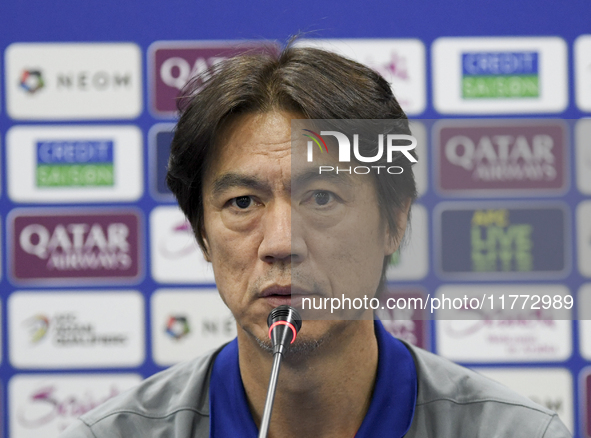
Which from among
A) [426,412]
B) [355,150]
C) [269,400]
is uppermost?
[355,150]

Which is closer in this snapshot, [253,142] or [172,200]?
[253,142]

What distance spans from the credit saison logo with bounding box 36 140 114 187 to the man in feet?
2.36

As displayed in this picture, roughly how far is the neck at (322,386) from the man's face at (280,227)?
0.09 metres

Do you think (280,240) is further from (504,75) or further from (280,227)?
(504,75)

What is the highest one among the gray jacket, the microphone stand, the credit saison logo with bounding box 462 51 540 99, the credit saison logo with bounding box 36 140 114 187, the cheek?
the credit saison logo with bounding box 462 51 540 99

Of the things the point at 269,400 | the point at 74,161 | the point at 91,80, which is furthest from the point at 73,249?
the point at 269,400

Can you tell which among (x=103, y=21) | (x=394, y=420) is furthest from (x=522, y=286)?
(x=103, y=21)

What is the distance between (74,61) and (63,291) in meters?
0.71

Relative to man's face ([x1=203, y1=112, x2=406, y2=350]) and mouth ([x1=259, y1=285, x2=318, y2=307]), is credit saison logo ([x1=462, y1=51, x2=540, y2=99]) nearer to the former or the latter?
man's face ([x1=203, y1=112, x2=406, y2=350])

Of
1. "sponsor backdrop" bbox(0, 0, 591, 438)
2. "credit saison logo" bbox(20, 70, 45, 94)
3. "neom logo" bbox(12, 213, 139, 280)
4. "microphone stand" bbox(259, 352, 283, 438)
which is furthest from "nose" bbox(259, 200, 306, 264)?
"credit saison logo" bbox(20, 70, 45, 94)

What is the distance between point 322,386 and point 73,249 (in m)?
1.08

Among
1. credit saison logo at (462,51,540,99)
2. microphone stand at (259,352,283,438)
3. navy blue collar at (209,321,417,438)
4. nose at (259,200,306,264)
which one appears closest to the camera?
microphone stand at (259,352,283,438)

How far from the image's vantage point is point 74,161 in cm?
188

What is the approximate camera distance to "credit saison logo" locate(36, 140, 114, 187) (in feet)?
6.15
